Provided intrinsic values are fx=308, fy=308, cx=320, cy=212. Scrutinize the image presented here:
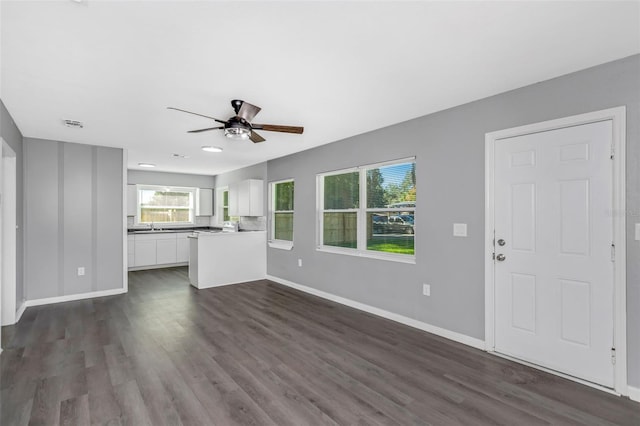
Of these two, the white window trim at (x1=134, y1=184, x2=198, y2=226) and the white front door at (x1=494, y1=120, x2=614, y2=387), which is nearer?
the white front door at (x1=494, y1=120, x2=614, y2=387)

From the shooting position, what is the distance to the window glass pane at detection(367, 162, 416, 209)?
3859 mm

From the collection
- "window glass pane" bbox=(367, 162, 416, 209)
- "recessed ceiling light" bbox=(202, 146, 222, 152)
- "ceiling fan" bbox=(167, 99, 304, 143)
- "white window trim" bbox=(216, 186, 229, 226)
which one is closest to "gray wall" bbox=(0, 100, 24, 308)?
"recessed ceiling light" bbox=(202, 146, 222, 152)

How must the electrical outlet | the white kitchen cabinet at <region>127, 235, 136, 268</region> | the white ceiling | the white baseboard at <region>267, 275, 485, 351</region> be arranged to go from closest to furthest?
the white ceiling < the white baseboard at <region>267, 275, 485, 351</region> < the electrical outlet < the white kitchen cabinet at <region>127, 235, 136, 268</region>

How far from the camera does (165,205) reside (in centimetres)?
836

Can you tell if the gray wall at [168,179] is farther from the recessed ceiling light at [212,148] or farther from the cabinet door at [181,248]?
the recessed ceiling light at [212,148]

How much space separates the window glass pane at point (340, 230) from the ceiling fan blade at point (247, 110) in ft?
7.48

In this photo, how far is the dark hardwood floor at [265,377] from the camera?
2.06 meters

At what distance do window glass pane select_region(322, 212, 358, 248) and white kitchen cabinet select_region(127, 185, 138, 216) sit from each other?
535 centimetres

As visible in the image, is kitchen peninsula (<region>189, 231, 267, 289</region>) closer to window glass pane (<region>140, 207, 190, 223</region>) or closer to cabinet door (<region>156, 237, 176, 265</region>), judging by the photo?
cabinet door (<region>156, 237, 176, 265</region>)

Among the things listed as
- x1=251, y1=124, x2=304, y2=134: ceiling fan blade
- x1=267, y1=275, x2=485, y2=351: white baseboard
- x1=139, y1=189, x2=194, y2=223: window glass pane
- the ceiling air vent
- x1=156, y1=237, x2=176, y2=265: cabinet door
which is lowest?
x1=267, y1=275, x2=485, y2=351: white baseboard

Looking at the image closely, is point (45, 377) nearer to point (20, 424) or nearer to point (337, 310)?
point (20, 424)

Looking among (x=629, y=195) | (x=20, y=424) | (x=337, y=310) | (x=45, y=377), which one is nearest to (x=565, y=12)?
(x=629, y=195)

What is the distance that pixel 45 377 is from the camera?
8.29 feet

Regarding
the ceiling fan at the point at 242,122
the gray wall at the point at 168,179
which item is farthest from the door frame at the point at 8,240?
the gray wall at the point at 168,179
